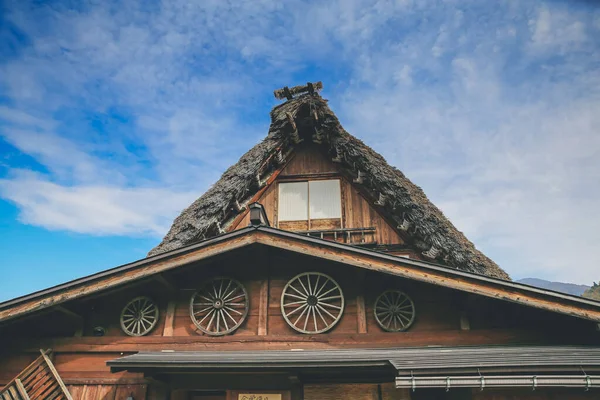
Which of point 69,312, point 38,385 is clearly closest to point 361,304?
point 69,312

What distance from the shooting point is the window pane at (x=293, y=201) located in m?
10.7

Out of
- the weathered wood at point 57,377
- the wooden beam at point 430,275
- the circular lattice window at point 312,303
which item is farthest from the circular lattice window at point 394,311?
the weathered wood at point 57,377

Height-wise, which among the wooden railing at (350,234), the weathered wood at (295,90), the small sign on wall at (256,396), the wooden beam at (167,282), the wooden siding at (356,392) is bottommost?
the small sign on wall at (256,396)

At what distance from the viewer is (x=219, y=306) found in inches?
307

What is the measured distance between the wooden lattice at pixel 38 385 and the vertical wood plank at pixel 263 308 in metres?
3.47

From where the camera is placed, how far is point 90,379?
758cm

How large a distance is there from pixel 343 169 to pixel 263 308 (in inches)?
185

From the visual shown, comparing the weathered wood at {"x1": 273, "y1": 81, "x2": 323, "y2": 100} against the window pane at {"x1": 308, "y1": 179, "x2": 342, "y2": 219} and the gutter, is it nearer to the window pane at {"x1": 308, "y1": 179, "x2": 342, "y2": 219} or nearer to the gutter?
the window pane at {"x1": 308, "y1": 179, "x2": 342, "y2": 219}

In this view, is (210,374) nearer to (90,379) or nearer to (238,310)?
(238,310)

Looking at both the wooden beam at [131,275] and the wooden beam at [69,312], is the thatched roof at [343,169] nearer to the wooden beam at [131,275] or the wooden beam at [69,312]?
the wooden beam at [131,275]

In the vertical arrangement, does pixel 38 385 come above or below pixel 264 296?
below

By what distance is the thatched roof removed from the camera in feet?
30.0

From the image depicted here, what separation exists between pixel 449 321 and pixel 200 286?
4502 mm

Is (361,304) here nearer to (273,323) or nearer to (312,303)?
(312,303)
